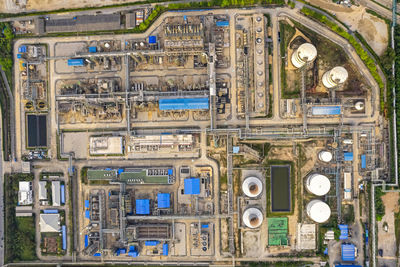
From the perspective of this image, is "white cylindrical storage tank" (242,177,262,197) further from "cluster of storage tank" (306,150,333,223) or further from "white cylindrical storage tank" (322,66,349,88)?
"white cylindrical storage tank" (322,66,349,88)

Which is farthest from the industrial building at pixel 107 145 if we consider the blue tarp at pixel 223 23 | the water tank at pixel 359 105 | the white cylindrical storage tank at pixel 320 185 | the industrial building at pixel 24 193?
the water tank at pixel 359 105

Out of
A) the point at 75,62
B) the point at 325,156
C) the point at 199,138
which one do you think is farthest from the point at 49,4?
the point at 325,156

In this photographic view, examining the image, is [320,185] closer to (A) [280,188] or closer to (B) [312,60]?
(A) [280,188]

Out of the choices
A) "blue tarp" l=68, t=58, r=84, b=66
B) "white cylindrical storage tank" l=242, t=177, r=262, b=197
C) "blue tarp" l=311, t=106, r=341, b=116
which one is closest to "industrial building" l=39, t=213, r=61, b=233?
"blue tarp" l=68, t=58, r=84, b=66

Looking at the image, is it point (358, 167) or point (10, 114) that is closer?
point (358, 167)

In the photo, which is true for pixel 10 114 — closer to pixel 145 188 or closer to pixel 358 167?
pixel 145 188

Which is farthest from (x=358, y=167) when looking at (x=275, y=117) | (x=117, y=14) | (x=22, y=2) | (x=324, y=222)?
(x=22, y=2)
